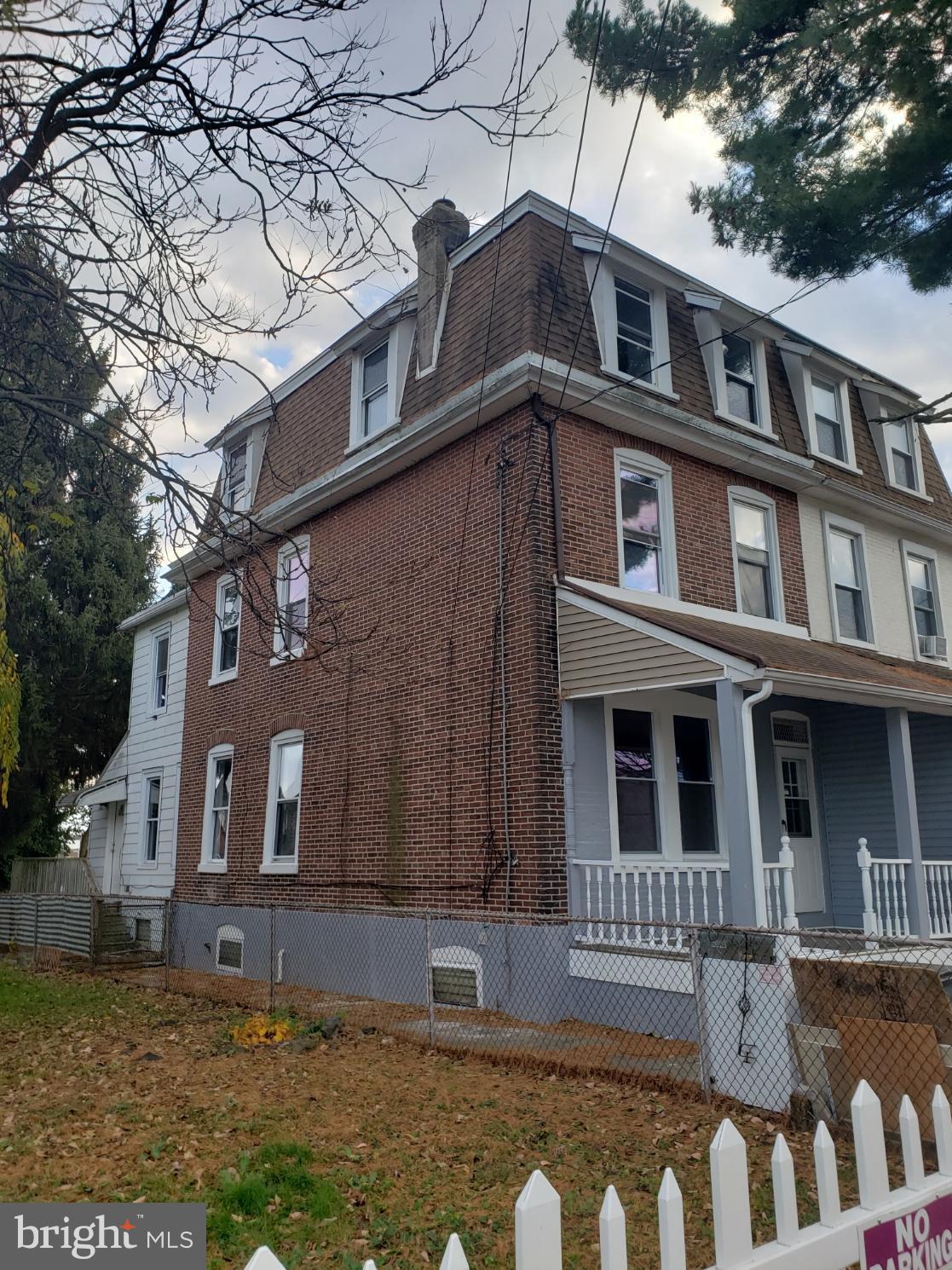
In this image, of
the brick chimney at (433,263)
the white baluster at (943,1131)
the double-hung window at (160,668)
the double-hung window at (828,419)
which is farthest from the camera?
the double-hung window at (160,668)

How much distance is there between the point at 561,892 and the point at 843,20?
8.34 meters

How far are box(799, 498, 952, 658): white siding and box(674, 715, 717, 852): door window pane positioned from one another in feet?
9.63

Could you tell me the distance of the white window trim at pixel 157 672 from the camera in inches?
763

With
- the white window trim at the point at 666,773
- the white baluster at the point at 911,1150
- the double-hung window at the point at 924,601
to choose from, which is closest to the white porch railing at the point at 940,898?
the white window trim at the point at 666,773

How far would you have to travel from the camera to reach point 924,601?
16.0 meters

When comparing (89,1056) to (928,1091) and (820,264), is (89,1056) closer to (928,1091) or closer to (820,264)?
(928,1091)

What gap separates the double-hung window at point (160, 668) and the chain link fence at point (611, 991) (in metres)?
5.32

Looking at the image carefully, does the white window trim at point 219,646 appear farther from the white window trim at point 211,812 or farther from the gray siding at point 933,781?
the gray siding at point 933,781

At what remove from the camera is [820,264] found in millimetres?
9117

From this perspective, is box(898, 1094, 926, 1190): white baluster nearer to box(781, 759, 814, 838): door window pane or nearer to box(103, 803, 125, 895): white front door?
box(781, 759, 814, 838): door window pane

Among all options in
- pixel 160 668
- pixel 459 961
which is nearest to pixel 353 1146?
pixel 459 961

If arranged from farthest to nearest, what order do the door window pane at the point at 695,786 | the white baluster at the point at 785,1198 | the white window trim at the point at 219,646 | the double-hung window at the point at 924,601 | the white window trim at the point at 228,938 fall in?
the white window trim at the point at 219,646, the double-hung window at the point at 924,601, the white window trim at the point at 228,938, the door window pane at the point at 695,786, the white baluster at the point at 785,1198

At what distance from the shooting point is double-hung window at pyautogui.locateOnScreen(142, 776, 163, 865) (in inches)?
750

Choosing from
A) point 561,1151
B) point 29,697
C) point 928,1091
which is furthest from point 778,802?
point 29,697
